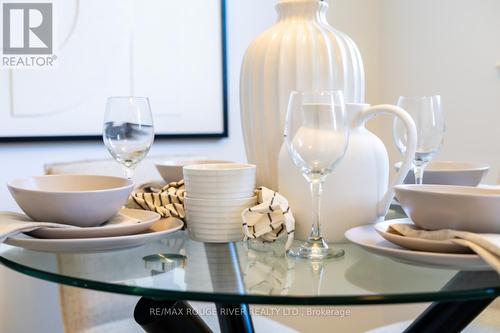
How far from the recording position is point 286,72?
1.15 meters

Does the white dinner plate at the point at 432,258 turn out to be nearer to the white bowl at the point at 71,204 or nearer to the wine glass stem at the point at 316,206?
the wine glass stem at the point at 316,206

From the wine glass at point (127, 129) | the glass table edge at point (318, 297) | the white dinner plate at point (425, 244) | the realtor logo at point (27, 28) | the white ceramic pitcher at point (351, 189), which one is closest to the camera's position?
the glass table edge at point (318, 297)

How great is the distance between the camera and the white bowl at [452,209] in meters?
0.75

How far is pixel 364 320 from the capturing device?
243cm

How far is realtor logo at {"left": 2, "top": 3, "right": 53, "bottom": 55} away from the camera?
6.16 ft

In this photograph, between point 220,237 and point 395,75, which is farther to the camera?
point 395,75

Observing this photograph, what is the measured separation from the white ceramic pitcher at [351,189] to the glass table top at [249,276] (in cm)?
8

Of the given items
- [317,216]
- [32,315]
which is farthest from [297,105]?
[32,315]

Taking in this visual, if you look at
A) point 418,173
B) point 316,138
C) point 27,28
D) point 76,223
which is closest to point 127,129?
point 76,223

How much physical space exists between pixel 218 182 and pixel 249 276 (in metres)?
0.23

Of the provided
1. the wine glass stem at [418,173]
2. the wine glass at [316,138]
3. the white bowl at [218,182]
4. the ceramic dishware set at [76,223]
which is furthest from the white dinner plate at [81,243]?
the wine glass stem at [418,173]

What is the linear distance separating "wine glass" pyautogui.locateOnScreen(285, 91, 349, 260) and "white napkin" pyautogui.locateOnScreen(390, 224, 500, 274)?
4.2 inches

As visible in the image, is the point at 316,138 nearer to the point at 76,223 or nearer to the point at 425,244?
the point at 425,244

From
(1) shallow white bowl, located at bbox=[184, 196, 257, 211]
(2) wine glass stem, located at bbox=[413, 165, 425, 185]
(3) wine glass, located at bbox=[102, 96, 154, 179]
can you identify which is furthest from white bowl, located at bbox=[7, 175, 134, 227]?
(2) wine glass stem, located at bbox=[413, 165, 425, 185]
